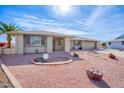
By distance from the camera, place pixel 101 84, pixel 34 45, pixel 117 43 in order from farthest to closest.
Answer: pixel 117 43, pixel 34 45, pixel 101 84

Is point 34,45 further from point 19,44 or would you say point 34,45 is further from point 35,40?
point 19,44

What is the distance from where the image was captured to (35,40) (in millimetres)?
14383

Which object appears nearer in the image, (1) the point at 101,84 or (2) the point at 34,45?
(1) the point at 101,84

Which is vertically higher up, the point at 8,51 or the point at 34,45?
the point at 34,45

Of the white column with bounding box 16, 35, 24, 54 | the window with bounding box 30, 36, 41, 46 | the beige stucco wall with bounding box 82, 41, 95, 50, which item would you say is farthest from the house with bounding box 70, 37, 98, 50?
the white column with bounding box 16, 35, 24, 54

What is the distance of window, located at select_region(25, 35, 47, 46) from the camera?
45.8 ft

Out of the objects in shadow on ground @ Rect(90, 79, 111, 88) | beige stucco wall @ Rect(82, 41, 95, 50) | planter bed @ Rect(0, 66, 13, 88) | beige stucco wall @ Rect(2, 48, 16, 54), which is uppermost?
beige stucco wall @ Rect(82, 41, 95, 50)

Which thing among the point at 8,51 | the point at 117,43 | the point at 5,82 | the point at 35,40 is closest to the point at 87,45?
the point at 117,43

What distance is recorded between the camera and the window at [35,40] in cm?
1397

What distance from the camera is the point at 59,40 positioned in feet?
61.2

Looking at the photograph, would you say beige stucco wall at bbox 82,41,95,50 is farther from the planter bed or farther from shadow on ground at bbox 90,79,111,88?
the planter bed

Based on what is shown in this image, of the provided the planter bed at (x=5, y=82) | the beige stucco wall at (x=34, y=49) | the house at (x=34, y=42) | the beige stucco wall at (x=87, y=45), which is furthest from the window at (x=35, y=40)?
the beige stucco wall at (x=87, y=45)
